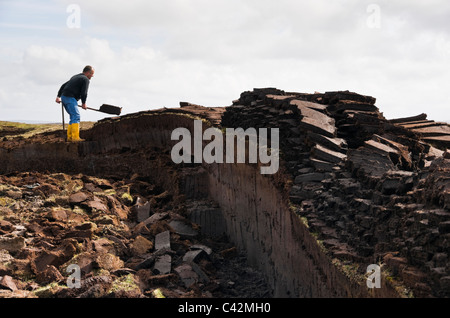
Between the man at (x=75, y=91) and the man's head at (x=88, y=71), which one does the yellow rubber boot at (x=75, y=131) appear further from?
the man's head at (x=88, y=71)

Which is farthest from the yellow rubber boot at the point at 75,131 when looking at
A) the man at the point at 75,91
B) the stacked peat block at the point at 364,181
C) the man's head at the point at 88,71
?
the stacked peat block at the point at 364,181

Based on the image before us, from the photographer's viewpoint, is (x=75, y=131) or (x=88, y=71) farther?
(x=75, y=131)

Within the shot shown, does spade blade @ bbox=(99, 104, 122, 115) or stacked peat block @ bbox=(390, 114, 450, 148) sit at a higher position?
spade blade @ bbox=(99, 104, 122, 115)

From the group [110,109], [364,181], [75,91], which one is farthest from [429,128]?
[75,91]

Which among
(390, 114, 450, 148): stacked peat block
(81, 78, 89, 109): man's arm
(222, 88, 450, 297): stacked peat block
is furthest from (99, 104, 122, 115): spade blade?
(390, 114, 450, 148): stacked peat block

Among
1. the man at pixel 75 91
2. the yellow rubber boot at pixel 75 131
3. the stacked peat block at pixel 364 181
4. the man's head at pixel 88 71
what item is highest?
the man's head at pixel 88 71

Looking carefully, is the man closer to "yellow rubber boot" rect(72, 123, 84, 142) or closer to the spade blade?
"yellow rubber boot" rect(72, 123, 84, 142)

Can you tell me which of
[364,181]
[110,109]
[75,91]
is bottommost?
[364,181]

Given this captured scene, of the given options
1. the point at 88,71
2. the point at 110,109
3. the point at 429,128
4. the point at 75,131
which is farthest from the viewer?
the point at 110,109

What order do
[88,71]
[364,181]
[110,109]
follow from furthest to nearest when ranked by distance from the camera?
1. [110,109]
2. [88,71]
3. [364,181]

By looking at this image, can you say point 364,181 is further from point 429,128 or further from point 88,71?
point 88,71

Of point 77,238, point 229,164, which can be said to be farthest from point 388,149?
point 77,238

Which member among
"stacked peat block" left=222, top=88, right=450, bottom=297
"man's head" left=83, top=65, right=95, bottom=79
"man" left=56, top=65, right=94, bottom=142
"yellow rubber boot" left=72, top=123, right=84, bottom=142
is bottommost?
"stacked peat block" left=222, top=88, right=450, bottom=297

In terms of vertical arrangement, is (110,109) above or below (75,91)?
below
